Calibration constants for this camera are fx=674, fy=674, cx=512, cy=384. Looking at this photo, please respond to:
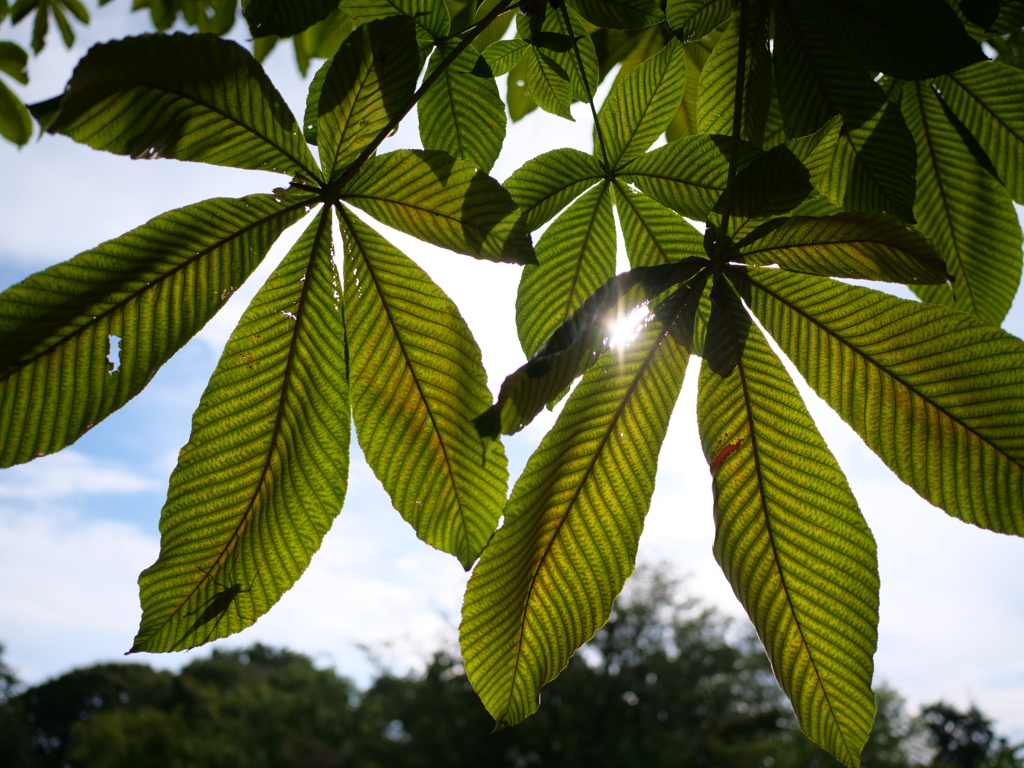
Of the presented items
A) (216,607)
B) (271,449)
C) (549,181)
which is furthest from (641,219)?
(216,607)

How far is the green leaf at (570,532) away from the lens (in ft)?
2.26

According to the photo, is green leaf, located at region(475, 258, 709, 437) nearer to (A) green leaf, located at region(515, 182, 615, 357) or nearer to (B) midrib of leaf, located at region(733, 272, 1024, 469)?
(B) midrib of leaf, located at region(733, 272, 1024, 469)

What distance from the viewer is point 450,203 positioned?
0.74 m

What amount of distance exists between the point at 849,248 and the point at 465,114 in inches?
21.8

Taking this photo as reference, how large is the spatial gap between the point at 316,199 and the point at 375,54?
0.17 meters

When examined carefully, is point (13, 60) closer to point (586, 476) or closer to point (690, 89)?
point (690, 89)

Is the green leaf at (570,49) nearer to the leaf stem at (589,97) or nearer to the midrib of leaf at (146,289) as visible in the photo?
the leaf stem at (589,97)

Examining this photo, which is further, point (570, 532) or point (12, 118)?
point (12, 118)

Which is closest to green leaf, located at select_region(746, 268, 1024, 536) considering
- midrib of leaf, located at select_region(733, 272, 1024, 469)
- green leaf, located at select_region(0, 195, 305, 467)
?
midrib of leaf, located at select_region(733, 272, 1024, 469)

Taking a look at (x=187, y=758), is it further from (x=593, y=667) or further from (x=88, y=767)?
(x=593, y=667)

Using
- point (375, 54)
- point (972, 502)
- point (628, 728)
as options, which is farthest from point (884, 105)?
point (628, 728)

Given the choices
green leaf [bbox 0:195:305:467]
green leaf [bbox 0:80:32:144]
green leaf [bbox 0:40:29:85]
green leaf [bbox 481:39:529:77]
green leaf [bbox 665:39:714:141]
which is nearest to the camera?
green leaf [bbox 0:195:305:467]

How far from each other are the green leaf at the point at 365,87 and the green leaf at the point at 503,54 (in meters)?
0.39

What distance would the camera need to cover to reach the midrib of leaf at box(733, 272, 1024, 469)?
65cm
